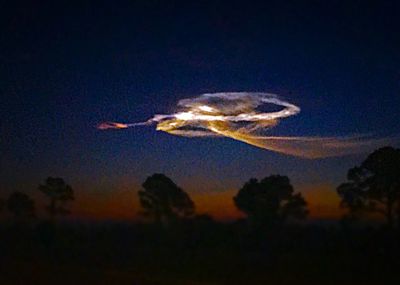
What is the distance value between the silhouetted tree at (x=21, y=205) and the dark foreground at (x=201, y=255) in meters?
2.78

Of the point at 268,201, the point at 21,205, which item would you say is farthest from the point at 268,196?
the point at 21,205

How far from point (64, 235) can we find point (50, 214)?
10.1 ft

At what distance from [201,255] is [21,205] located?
19741 mm

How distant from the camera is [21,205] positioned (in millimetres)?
46969

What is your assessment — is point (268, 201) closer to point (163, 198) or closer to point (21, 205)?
point (163, 198)

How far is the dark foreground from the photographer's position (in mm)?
25969

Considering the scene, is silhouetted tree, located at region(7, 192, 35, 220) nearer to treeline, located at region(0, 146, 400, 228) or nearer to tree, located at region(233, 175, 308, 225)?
treeline, located at region(0, 146, 400, 228)

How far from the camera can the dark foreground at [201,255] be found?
2597cm

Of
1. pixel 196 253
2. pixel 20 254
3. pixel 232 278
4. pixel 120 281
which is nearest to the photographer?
pixel 120 281

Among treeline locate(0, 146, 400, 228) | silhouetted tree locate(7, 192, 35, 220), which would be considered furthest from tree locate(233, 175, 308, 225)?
silhouetted tree locate(7, 192, 35, 220)

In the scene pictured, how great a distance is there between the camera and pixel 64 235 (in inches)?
1670

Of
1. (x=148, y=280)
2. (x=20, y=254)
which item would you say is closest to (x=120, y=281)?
(x=148, y=280)

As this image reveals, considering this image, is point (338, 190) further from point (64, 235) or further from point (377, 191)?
point (64, 235)

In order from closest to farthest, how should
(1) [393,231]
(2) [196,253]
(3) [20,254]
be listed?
(1) [393,231] → (2) [196,253] → (3) [20,254]
